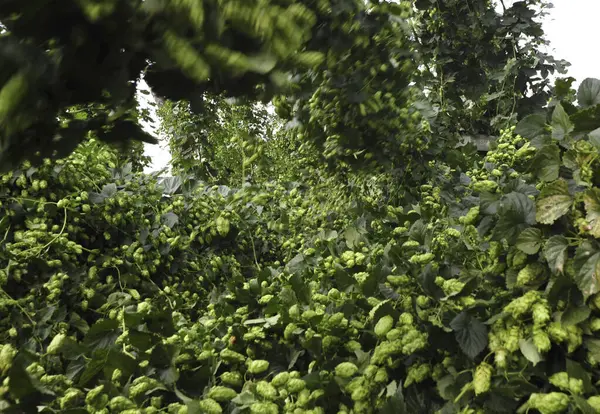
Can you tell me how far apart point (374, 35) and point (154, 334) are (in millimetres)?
1190

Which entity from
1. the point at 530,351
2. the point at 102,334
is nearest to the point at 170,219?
the point at 102,334

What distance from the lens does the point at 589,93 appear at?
4.27ft

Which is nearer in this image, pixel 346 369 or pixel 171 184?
pixel 346 369

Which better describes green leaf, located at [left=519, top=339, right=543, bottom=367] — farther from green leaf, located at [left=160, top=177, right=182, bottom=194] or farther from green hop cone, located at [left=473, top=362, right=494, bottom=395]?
green leaf, located at [left=160, top=177, right=182, bottom=194]

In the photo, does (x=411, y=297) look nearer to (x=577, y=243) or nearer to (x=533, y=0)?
(x=577, y=243)

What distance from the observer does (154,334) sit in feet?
4.80

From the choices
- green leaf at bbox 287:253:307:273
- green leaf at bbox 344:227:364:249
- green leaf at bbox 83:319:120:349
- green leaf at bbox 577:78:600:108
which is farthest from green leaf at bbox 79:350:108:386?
green leaf at bbox 577:78:600:108

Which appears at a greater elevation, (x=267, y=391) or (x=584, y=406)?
(x=584, y=406)

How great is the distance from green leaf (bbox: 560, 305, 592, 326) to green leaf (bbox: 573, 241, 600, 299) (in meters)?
0.05

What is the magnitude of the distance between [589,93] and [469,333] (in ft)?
2.41

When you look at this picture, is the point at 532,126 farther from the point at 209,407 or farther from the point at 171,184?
the point at 171,184

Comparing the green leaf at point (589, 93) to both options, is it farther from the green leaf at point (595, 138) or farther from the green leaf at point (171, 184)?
the green leaf at point (171, 184)

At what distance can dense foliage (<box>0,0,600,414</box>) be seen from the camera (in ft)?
Result: 2.67

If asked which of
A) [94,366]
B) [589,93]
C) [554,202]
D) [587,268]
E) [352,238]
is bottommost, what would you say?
[94,366]
